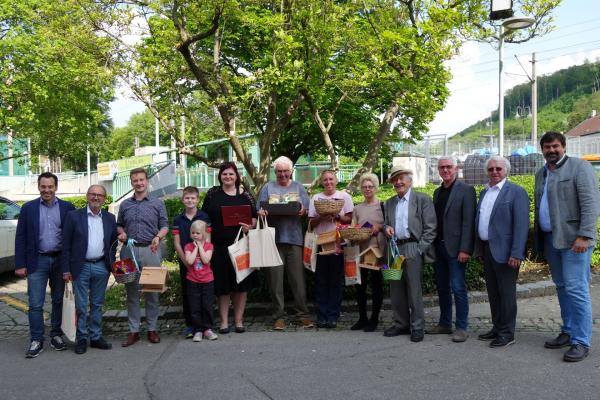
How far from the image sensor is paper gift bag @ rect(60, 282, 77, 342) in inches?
215

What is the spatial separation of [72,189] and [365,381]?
121 feet

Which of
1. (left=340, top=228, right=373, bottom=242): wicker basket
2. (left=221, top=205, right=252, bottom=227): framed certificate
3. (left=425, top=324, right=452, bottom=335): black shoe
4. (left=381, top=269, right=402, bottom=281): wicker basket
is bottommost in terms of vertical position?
(left=425, top=324, right=452, bottom=335): black shoe

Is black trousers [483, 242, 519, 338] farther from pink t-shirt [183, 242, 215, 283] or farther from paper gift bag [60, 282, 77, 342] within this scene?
paper gift bag [60, 282, 77, 342]

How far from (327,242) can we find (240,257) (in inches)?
37.6

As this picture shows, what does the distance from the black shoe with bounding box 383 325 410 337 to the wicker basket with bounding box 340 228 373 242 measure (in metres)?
1.02

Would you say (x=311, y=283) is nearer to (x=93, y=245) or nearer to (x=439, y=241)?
(x=439, y=241)

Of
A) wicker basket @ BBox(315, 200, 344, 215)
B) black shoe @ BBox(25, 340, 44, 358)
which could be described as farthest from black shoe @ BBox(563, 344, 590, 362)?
black shoe @ BBox(25, 340, 44, 358)

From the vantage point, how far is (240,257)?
5.89 metres

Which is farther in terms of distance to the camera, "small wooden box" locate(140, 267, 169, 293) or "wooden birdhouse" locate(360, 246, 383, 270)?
"wooden birdhouse" locate(360, 246, 383, 270)

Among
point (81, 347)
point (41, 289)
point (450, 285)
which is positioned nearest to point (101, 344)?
point (81, 347)

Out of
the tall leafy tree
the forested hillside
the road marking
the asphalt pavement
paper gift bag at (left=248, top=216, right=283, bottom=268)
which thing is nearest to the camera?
the asphalt pavement

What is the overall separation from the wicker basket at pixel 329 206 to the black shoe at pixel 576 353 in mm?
2525

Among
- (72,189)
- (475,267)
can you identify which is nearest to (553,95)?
(72,189)

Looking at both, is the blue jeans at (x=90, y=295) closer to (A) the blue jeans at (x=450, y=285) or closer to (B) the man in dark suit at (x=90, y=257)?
(B) the man in dark suit at (x=90, y=257)
